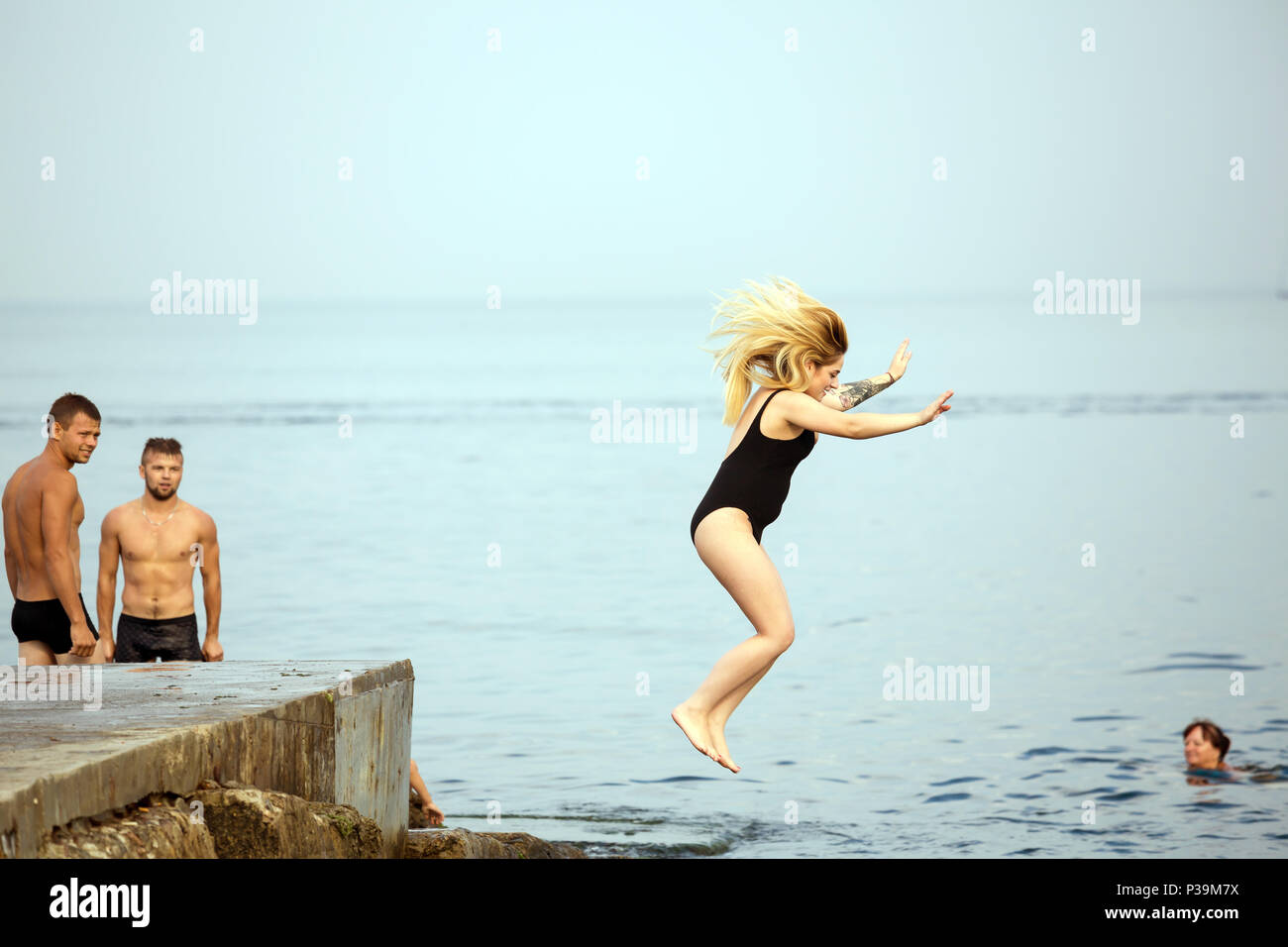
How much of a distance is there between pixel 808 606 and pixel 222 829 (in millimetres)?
16761

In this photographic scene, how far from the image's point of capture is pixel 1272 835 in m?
12.9

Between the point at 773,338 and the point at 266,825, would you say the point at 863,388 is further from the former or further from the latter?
the point at 266,825

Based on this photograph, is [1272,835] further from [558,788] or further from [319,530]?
[319,530]

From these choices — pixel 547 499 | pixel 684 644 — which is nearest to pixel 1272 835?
pixel 684 644

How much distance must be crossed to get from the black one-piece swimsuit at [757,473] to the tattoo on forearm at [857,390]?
0.22m

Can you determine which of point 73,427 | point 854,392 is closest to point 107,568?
point 73,427

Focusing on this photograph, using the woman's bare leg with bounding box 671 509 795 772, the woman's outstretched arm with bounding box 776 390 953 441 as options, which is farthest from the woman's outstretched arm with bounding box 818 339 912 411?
the woman's bare leg with bounding box 671 509 795 772

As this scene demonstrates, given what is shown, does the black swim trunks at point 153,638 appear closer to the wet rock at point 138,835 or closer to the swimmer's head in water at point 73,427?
the swimmer's head in water at point 73,427

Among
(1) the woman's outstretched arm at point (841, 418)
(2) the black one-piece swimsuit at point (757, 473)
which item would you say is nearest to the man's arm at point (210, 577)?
(2) the black one-piece swimsuit at point (757, 473)

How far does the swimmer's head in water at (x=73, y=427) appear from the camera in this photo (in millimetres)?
9617

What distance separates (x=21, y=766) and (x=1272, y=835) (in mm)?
10761

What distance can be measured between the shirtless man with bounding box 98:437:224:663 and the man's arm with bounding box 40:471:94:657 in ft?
1.69

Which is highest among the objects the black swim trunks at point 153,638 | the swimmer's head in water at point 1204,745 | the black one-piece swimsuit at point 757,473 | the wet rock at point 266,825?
the black one-piece swimsuit at point 757,473

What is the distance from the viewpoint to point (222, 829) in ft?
19.9
